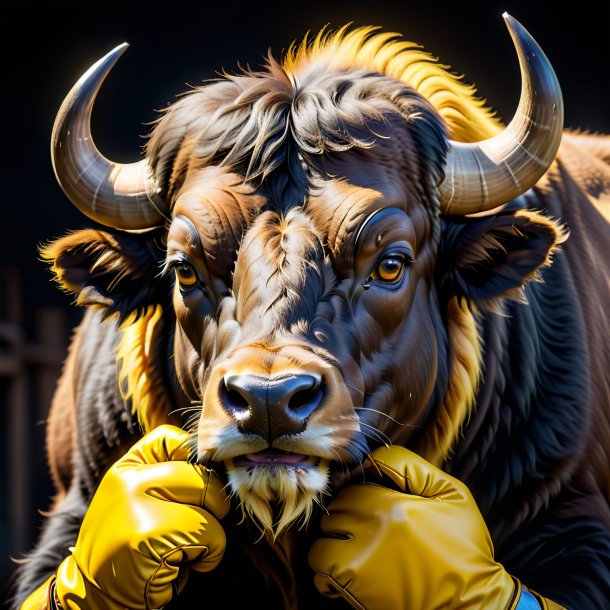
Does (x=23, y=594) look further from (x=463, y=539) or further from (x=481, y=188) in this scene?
(x=481, y=188)

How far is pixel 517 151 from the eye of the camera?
3.61m

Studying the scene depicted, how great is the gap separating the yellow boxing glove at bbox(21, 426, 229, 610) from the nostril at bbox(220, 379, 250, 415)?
405mm

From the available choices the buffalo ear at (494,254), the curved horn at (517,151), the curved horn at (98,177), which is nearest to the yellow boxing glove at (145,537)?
the curved horn at (98,177)

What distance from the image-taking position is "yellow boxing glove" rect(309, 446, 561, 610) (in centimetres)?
327

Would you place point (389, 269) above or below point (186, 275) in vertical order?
above

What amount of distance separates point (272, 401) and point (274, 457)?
20 cm

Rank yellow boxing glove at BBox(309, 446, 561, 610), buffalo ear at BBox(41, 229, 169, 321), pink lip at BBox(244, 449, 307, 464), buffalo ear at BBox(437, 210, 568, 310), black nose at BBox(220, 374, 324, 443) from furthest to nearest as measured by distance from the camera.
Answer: buffalo ear at BBox(41, 229, 169, 321) < buffalo ear at BBox(437, 210, 568, 310) < yellow boxing glove at BBox(309, 446, 561, 610) < pink lip at BBox(244, 449, 307, 464) < black nose at BBox(220, 374, 324, 443)

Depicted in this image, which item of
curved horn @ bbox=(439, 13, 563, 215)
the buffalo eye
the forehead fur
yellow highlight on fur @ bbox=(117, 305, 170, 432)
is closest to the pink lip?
the buffalo eye

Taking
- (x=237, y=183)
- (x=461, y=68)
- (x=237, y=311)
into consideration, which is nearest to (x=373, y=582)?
(x=237, y=311)

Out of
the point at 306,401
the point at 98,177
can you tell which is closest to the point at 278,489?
the point at 306,401

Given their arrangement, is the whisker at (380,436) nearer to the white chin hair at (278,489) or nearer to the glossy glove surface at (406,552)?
the glossy glove surface at (406,552)

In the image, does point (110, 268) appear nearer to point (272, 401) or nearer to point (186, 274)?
point (186, 274)

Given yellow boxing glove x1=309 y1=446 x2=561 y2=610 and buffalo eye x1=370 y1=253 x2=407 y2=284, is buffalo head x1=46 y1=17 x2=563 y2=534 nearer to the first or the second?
buffalo eye x1=370 y1=253 x2=407 y2=284

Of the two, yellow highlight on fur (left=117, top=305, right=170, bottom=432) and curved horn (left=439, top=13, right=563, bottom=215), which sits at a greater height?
curved horn (left=439, top=13, right=563, bottom=215)
